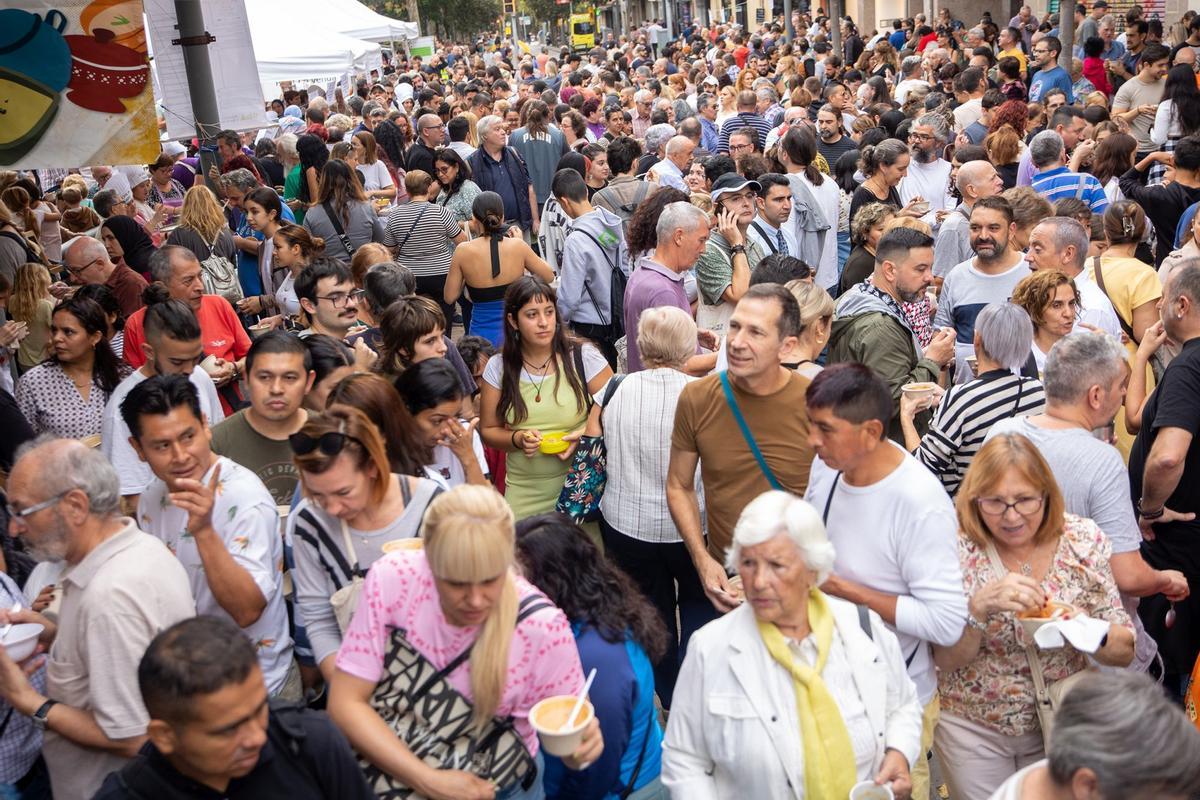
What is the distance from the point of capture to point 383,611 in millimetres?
2965

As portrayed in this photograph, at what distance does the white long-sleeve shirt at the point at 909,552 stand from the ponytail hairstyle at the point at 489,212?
4744 mm

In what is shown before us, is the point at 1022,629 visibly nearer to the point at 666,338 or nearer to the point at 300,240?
the point at 666,338

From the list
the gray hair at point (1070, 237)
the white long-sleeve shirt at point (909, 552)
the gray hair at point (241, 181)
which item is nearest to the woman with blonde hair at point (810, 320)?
the white long-sleeve shirt at point (909, 552)

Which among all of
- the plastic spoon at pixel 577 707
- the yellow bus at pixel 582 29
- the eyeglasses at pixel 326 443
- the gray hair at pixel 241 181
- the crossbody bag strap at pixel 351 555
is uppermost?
the eyeglasses at pixel 326 443

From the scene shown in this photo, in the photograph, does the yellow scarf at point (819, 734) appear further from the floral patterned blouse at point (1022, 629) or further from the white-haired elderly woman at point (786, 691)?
the floral patterned blouse at point (1022, 629)

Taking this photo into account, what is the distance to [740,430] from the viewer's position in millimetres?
4305

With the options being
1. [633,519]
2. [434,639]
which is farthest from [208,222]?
[434,639]

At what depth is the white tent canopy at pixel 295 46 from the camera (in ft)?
67.9

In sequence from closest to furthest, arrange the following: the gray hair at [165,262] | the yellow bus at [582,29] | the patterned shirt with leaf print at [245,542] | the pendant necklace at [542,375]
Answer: the patterned shirt with leaf print at [245,542] → the pendant necklace at [542,375] → the gray hair at [165,262] → the yellow bus at [582,29]

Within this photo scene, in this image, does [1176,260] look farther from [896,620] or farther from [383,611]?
[383,611]

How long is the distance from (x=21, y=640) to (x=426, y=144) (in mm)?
11360

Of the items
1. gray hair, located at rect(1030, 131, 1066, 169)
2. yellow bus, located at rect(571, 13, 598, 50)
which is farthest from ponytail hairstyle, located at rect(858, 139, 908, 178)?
yellow bus, located at rect(571, 13, 598, 50)

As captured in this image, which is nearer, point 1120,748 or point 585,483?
point 1120,748

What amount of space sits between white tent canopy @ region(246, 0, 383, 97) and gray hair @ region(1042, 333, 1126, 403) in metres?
18.3
